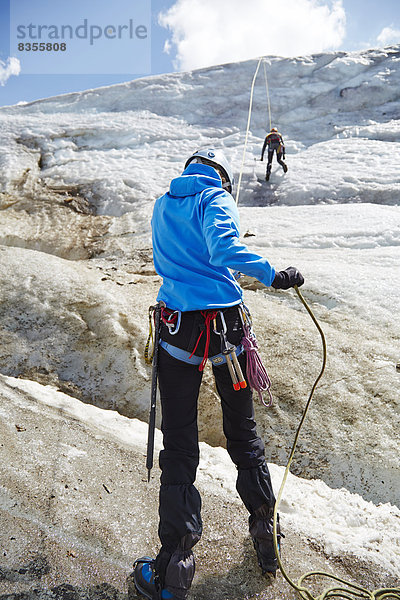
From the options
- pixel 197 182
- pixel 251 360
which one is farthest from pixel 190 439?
pixel 197 182

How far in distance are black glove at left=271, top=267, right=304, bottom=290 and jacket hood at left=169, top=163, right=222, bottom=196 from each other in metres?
0.69

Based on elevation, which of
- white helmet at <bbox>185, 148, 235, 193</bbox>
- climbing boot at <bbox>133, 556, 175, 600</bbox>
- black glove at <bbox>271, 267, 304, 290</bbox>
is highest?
white helmet at <bbox>185, 148, 235, 193</bbox>

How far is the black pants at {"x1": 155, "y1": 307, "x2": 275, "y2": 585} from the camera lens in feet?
8.13

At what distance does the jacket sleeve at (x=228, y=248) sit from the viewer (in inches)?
93.0

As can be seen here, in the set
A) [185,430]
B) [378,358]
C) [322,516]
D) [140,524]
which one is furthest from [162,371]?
[378,358]

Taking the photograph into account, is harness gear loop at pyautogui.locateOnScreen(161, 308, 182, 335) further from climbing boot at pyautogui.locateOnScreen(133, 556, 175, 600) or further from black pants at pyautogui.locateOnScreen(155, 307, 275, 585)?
climbing boot at pyautogui.locateOnScreen(133, 556, 175, 600)

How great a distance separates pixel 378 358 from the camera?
211 inches

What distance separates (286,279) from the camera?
→ 254 centimetres

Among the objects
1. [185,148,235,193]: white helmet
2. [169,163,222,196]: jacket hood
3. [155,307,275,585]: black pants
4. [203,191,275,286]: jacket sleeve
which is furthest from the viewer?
[185,148,235,193]: white helmet

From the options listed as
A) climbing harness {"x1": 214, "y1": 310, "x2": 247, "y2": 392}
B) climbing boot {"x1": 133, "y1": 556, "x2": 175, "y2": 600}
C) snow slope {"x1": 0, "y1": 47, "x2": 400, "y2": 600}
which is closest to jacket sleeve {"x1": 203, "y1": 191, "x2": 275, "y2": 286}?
climbing harness {"x1": 214, "y1": 310, "x2": 247, "y2": 392}

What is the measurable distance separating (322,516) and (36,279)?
4.78m

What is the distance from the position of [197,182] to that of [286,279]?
0.80 m

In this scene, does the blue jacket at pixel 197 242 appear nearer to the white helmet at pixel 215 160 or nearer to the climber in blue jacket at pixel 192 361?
the climber in blue jacket at pixel 192 361

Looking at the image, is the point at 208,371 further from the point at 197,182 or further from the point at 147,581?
the point at 197,182
